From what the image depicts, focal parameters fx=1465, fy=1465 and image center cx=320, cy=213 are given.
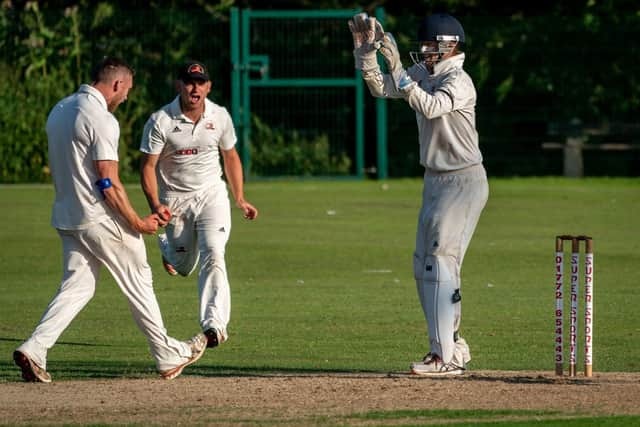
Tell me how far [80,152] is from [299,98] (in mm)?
19110

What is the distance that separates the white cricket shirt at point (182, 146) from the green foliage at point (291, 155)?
55.5 ft

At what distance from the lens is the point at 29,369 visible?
30.0 ft

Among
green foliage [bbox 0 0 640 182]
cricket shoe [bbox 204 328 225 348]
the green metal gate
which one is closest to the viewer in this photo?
cricket shoe [bbox 204 328 225 348]

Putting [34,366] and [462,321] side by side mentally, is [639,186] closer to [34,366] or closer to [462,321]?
[462,321]

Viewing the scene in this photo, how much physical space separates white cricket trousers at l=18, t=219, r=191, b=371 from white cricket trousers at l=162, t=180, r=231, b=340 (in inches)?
40.1

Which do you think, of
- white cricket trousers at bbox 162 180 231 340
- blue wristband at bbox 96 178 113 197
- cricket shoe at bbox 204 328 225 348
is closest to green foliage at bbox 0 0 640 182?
white cricket trousers at bbox 162 180 231 340

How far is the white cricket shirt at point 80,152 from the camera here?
895 centimetres

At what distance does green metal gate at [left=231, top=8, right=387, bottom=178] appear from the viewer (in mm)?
27609

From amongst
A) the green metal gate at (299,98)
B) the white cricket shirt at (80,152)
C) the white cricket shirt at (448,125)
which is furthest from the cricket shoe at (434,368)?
the green metal gate at (299,98)

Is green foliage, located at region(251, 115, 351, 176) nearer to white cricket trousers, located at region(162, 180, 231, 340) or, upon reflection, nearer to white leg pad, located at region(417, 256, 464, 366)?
white cricket trousers, located at region(162, 180, 231, 340)

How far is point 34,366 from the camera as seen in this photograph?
9133 mm

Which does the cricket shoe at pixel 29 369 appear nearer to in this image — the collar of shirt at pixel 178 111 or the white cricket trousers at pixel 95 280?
the white cricket trousers at pixel 95 280

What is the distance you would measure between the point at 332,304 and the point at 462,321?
1.54m

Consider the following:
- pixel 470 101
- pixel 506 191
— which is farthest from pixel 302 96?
pixel 470 101
